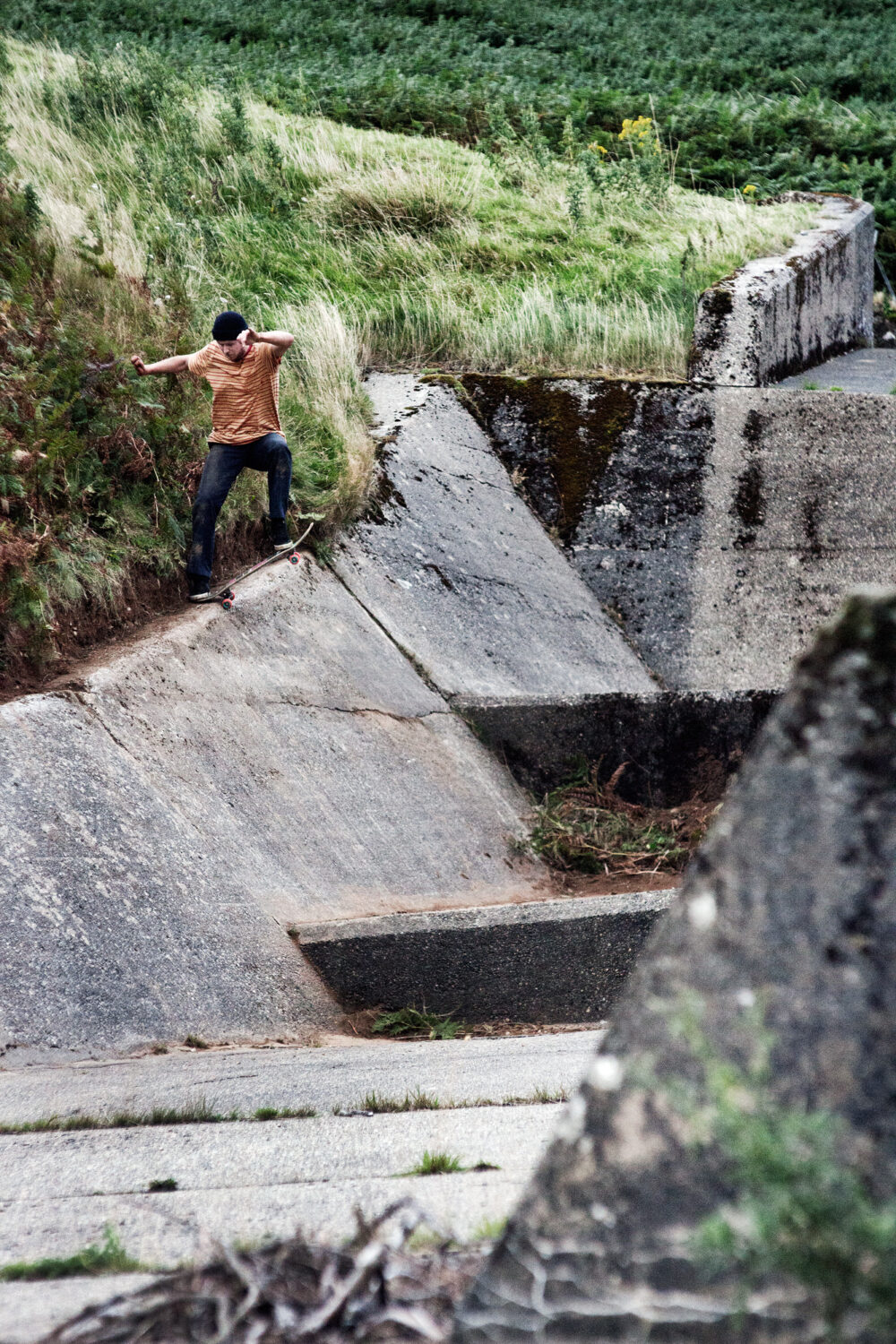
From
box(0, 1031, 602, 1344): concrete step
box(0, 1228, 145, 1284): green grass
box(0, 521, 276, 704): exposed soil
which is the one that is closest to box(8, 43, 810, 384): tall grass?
box(0, 521, 276, 704): exposed soil

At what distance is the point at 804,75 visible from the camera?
1889 centimetres

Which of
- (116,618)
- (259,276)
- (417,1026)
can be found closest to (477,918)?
(417,1026)

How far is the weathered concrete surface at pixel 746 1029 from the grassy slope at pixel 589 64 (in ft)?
46.4

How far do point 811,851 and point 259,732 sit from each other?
4236mm

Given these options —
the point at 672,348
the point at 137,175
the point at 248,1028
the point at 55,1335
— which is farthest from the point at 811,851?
the point at 137,175

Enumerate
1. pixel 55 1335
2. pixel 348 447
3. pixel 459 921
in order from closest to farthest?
pixel 55 1335
pixel 459 921
pixel 348 447

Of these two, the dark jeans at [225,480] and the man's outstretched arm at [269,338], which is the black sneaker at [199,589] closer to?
the dark jeans at [225,480]

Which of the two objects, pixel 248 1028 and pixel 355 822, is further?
pixel 355 822

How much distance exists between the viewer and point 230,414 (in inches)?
236

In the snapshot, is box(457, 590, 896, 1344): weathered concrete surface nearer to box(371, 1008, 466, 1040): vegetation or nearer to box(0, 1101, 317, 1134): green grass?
box(0, 1101, 317, 1134): green grass

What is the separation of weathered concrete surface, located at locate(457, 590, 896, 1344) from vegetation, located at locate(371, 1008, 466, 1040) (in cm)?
340

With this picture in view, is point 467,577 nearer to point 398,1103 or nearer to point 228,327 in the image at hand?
point 228,327

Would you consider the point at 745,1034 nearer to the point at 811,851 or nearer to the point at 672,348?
the point at 811,851

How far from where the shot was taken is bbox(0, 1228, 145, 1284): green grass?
6.64ft
